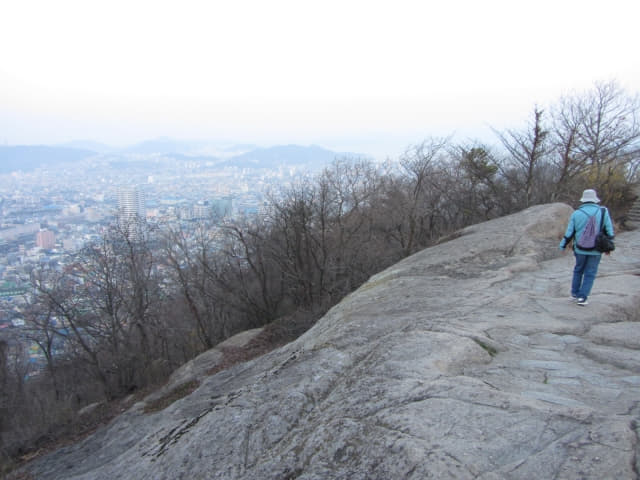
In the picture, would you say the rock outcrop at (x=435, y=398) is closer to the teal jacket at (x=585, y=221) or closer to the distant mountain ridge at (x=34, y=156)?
the teal jacket at (x=585, y=221)

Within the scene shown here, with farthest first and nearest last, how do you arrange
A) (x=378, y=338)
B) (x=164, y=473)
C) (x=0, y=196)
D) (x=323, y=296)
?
(x=0, y=196) → (x=323, y=296) → (x=378, y=338) → (x=164, y=473)

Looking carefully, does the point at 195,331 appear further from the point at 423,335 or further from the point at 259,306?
the point at 423,335

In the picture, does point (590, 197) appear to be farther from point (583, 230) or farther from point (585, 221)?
point (583, 230)

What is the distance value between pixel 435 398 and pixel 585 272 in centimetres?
373

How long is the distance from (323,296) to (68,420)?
32.5 ft

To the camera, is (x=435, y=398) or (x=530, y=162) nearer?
(x=435, y=398)

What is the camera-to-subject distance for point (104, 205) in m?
46.0

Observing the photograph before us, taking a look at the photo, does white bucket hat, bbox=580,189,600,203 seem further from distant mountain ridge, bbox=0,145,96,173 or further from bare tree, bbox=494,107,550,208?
distant mountain ridge, bbox=0,145,96,173

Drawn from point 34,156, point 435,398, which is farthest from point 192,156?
point 435,398

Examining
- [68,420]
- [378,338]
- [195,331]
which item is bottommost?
[195,331]

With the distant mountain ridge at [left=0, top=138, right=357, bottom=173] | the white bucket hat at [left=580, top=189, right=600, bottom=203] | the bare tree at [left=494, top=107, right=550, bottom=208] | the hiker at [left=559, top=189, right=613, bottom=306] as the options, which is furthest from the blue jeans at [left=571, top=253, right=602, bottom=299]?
the distant mountain ridge at [left=0, top=138, right=357, bottom=173]

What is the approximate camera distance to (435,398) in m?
3.45

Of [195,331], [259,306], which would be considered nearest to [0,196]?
[195,331]

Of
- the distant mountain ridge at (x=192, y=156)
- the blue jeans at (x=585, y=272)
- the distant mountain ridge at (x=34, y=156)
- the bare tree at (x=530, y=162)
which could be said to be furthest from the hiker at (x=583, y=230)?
the distant mountain ridge at (x=34, y=156)
